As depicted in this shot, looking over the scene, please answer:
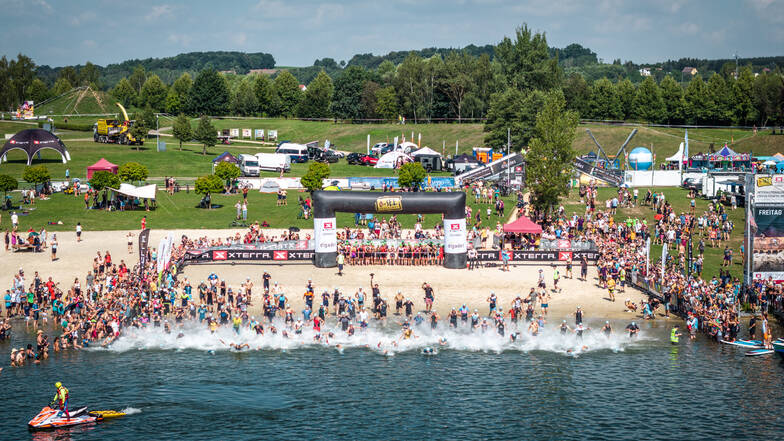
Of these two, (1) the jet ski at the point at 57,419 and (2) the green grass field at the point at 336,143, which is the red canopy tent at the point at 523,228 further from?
(2) the green grass field at the point at 336,143

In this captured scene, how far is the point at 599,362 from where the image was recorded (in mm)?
31672

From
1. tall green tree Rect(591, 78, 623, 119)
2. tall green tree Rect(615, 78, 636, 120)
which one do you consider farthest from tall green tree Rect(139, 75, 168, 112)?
tall green tree Rect(615, 78, 636, 120)

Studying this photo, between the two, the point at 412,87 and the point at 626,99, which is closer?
the point at 626,99

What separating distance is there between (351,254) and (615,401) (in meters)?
21.0

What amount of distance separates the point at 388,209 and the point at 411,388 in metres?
16.3

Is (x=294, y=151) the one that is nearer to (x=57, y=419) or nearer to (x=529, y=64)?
(x=529, y=64)

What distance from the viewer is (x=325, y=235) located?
4375 cm

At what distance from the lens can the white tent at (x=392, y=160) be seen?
77812mm

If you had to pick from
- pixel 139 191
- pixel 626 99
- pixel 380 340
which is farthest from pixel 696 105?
pixel 380 340

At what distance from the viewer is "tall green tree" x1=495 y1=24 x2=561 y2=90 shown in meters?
95.3

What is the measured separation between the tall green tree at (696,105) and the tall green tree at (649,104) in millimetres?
3183

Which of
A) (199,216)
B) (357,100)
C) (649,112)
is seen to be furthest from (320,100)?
(199,216)

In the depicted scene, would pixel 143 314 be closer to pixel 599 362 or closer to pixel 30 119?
pixel 599 362

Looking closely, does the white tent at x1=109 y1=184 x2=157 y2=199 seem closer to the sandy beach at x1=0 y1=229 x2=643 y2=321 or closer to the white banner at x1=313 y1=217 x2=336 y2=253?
the sandy beach at x1=0 y1=229 x2=643 y2=321
